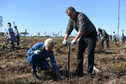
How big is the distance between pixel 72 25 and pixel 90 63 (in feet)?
3.57

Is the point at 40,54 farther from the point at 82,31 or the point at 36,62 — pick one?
the point at 82,31

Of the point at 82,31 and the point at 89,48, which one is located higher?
the point at 82,31

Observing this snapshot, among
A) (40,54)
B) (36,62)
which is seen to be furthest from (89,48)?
(36,62)

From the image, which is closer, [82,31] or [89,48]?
[82,31]

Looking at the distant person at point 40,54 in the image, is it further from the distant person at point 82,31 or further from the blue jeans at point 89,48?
the blue jeans at point 89,48

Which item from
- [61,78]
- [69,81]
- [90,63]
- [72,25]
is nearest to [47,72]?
[61,78]

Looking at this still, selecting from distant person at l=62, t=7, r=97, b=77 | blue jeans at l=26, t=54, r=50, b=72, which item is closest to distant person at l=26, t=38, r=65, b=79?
blue jeans at l=26, t=54, r=50, b=72

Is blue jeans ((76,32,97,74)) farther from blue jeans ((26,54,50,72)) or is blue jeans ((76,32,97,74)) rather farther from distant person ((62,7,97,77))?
blue jeans ((26,54,50,72))

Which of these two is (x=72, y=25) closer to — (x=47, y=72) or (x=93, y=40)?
(x=93, y=40)

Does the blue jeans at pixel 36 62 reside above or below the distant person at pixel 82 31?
below

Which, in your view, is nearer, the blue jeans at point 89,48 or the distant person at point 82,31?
the distant person at point 82,31

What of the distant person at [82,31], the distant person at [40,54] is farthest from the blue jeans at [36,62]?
the distant person at [82,31]

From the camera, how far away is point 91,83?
320cm

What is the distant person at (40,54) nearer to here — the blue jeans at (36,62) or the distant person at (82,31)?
the blue jeans at (36,62)
